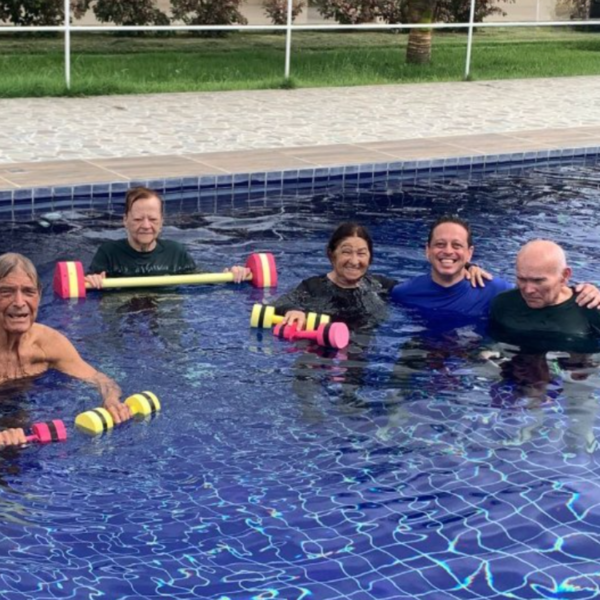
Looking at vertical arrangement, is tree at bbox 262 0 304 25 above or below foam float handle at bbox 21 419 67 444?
above

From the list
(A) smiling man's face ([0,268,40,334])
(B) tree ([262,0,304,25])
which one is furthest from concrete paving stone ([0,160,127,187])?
(B) tree ([262,0,304,25])

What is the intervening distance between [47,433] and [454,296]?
3299 mm

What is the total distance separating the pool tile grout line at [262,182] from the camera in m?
11.1

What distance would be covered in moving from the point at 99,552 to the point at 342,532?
3.58 feet

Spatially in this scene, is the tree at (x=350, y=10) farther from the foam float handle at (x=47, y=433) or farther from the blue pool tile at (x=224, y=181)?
the foam float handle at (x=47, y=433)

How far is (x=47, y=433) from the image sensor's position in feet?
20.9

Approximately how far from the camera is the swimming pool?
532 cm

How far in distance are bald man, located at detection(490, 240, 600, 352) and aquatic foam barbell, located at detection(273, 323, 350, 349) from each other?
1086mm

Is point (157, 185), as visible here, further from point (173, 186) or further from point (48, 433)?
point (48, 433)

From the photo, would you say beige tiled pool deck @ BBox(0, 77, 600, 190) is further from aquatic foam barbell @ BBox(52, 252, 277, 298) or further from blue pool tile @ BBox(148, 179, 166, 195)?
aquatic foam barbell @ BBox(52, 252, 277, 298)

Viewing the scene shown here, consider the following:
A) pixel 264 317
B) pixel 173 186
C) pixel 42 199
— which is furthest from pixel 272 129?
pixel 264 317

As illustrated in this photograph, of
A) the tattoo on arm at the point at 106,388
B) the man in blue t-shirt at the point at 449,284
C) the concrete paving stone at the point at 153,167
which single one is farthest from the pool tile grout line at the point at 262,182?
the tattoo on arm at the point at 106,388

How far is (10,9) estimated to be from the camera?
22.0 meters

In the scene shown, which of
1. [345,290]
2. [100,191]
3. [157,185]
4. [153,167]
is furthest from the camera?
[153,167]
